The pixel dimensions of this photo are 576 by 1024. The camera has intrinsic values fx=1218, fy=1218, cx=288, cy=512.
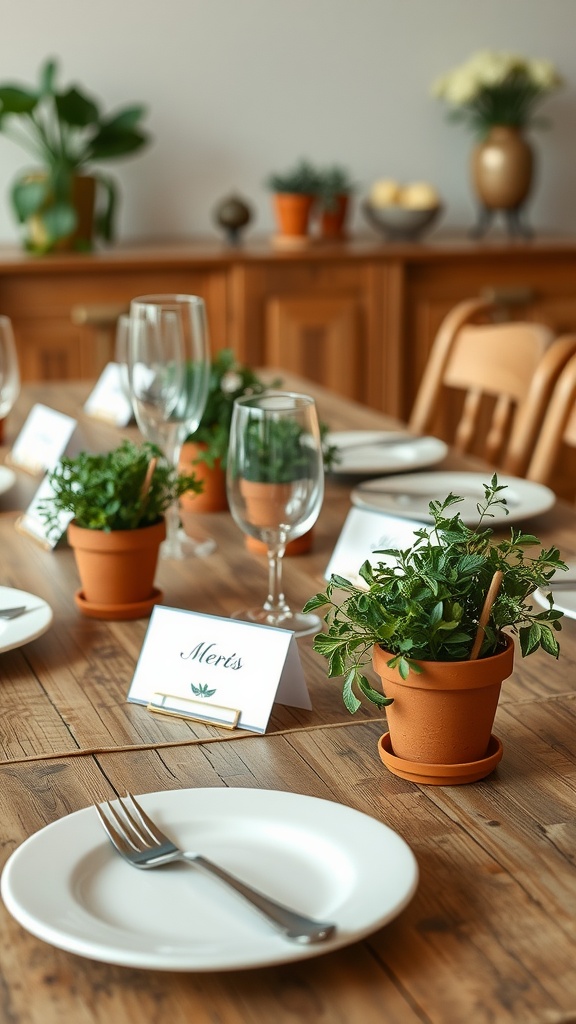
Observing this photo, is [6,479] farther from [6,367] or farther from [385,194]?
[385,194]

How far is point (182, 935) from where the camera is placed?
2.05 feet

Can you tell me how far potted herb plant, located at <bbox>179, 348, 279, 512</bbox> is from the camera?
1.47 m

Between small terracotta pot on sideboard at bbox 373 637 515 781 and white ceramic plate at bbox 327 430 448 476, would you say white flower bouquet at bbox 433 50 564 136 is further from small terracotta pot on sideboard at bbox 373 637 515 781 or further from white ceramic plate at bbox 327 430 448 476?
small terracotta pot on sideboard at bbox 373 637 515 781

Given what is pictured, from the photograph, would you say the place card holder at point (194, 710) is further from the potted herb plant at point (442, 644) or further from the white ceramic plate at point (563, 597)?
the white ceramic plate at point (563, 597)

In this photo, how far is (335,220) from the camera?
11.9 ft

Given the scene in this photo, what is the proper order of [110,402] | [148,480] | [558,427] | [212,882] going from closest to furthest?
[212,882]
[148,480]
[558,427]
[110,402]

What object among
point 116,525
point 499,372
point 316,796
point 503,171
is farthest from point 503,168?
point 316,796

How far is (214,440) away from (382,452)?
0.34m

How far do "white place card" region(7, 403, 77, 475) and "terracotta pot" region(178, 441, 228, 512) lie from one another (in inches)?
6.5

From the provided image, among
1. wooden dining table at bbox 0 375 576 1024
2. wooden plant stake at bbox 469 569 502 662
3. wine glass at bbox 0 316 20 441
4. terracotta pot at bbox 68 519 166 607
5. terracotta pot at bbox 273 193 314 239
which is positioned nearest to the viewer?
wooden dining table at bbox 0 375 576 1024

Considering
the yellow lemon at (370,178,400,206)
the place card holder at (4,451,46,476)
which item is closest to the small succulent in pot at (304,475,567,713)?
the place card holder at (4,451,46,476)

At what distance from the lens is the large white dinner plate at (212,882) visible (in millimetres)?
599

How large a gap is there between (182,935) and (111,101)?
3324mm

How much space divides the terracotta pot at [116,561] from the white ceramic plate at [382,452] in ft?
1.63
